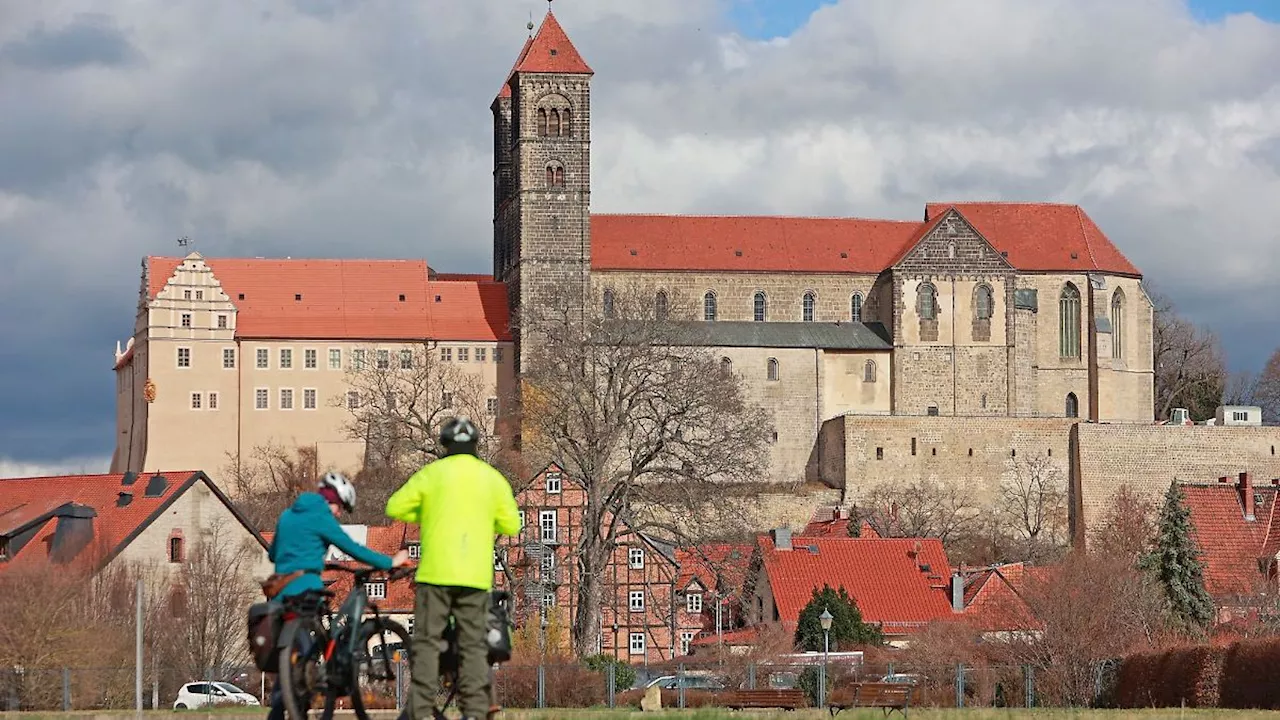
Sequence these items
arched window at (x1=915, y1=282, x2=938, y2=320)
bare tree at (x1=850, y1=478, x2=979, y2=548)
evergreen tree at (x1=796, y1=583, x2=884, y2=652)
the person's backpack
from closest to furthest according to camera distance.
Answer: the person's backpack
evergreen tree at (x1=796, y1=583, x2=884, y2=652)
bare tree at (x1=850, y1=478, x2=979, y2=548)
arched window at (x1=915, y1=282, x2=938, y2=320)

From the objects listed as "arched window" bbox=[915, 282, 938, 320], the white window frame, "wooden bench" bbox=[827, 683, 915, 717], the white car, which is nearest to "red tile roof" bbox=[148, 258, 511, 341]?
"arched window" bbox=[915, 282, 938, 320]

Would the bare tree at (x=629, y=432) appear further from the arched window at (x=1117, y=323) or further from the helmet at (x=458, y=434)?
the arched window at (x=1117, y=323)

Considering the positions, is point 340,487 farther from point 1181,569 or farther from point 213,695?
point 1181,569

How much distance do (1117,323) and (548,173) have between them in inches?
967

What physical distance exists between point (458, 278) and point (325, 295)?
23.3ft

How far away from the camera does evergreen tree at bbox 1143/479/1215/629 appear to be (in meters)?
42.8

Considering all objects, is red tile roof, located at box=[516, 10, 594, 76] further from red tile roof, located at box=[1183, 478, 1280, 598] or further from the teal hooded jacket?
the teal hooded jacket

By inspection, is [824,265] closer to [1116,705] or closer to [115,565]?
[115,565]

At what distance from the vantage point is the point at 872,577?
53.7 metres

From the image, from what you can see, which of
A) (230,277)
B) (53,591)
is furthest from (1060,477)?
(53,591)

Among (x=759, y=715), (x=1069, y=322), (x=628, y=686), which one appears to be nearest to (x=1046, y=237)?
(x=1069, y=322)

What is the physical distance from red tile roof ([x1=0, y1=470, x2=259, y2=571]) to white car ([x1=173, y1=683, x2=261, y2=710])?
8248 millimetres

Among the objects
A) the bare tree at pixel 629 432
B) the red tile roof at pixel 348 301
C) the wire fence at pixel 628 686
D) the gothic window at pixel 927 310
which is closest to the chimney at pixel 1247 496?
the bare tree at pixel 629 432

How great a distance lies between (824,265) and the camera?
89438 millimetres
